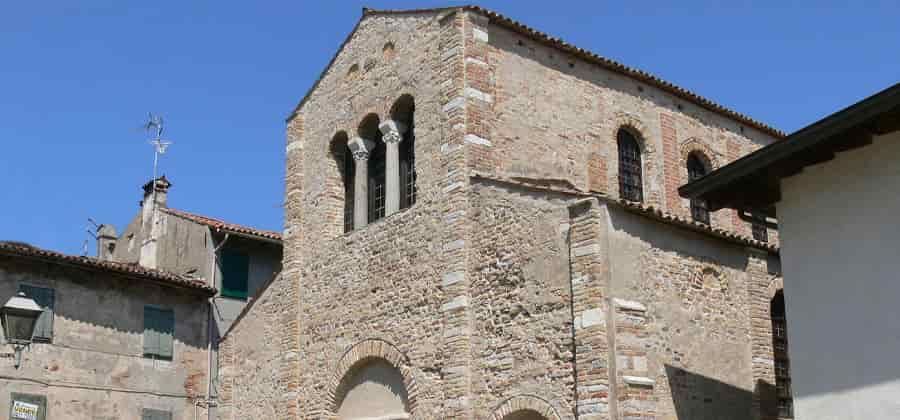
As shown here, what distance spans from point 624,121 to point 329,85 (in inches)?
231

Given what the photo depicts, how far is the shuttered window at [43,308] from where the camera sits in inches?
840

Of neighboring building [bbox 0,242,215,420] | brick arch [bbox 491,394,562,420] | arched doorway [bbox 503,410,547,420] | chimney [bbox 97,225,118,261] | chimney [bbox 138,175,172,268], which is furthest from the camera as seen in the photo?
chimney [bbox 97,225,118,261]

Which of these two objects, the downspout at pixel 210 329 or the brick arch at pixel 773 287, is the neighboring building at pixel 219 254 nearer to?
the downspout at pixel 210 329

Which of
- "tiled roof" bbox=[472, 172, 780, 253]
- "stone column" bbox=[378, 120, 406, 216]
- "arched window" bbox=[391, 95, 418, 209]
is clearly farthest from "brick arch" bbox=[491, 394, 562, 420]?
"stone column" bbox=[378, 120, 406, 216]

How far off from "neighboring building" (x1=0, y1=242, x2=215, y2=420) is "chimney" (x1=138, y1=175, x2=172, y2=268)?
3352mm

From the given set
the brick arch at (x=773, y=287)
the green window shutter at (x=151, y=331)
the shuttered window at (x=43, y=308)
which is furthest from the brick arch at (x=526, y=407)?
the shuttered window at (x=43, y=308)

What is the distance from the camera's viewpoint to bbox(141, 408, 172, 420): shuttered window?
22.6 metres

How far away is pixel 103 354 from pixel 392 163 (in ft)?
25.7

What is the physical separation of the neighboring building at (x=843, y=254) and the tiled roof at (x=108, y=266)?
1493cm

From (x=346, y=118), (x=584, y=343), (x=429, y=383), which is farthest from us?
(x=346, y=118)

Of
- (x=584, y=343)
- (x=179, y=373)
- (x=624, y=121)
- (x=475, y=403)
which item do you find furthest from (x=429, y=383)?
(x=179, y=373)

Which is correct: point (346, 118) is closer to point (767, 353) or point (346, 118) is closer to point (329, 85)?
point (329, 85)

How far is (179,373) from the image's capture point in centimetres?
2333

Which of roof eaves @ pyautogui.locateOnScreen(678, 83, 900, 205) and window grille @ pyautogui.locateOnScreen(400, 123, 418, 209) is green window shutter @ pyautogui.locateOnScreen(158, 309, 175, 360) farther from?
roof eaves @ pyautogui.locateOnScreen(678, 83, 900, 205)
